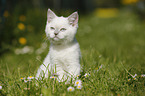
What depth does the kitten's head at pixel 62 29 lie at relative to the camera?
216cm

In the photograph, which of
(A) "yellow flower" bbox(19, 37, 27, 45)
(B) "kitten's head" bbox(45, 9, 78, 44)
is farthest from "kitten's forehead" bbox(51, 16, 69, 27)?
(A) "yellow flower" bbox(19, 37, 27, 45)

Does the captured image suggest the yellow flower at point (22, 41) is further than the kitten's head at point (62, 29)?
Yes

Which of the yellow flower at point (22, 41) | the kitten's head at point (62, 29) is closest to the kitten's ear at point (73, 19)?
the kitten's head at point (62, 29)

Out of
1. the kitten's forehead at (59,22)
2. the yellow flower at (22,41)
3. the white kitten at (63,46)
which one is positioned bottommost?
the white kitten at (63,46)

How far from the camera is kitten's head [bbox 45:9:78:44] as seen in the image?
216 centimetres

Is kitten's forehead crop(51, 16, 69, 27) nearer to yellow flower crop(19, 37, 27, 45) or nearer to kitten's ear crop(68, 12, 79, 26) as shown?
kitten's ear crop(68, 12, 79, 26)

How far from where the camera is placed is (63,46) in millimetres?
2320

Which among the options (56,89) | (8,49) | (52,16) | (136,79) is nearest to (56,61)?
(56,89)

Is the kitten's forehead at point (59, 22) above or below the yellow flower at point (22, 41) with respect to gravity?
below

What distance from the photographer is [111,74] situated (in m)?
Result: 2.18

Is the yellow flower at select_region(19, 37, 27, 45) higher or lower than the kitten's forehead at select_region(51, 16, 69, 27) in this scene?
higher

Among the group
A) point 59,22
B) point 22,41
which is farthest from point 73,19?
point 22,41

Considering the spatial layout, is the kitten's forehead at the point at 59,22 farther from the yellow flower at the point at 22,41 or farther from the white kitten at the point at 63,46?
the yellow flower at the point at 22,41

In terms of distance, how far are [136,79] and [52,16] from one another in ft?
4.56
